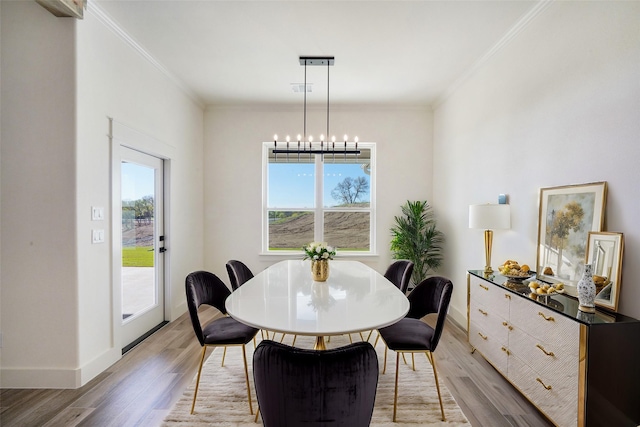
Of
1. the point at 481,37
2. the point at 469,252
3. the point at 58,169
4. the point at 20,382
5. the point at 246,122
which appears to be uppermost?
the point at 481,37

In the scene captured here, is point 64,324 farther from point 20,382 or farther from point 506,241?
point 506,241

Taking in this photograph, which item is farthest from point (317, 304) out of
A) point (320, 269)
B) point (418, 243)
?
point (418, 243)

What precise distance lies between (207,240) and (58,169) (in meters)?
2.44

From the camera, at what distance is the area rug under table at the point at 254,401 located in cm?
185

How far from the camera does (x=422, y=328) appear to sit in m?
2.15

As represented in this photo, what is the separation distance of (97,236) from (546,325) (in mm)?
3351

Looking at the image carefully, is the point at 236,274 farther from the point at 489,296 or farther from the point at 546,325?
the point at 546,325

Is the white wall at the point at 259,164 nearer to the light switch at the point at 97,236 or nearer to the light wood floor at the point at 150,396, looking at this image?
the light wood floor at the point at 150,396

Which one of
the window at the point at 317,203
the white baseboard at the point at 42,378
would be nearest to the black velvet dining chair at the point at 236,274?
the white baseboard at the point at 42,378

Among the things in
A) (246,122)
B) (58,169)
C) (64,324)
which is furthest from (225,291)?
(246,122)

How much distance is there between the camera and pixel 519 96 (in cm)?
254

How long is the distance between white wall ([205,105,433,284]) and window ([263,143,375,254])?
0.24 metres

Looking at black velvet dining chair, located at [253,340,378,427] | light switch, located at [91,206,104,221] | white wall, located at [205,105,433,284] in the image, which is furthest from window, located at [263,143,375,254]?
black velvet dining chair, located at [253,340,378,427]

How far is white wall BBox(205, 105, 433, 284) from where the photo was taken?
444cm
